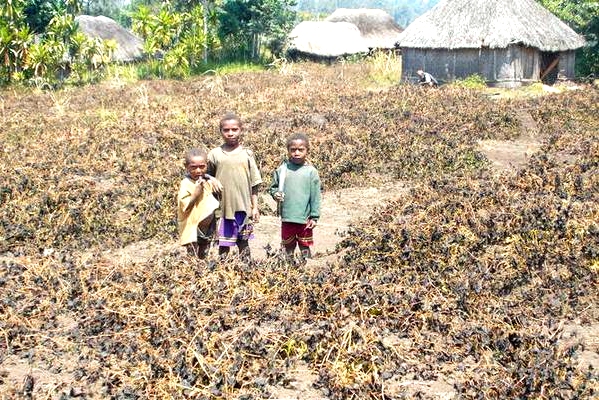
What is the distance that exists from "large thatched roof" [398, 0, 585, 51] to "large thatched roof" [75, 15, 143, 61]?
1708 centimetres

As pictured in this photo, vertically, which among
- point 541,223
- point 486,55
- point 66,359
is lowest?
point 66,359

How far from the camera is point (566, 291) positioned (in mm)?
4648

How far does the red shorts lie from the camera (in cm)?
549

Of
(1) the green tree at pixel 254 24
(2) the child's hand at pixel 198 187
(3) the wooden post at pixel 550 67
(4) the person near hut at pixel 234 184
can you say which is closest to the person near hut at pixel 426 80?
(3) the wooden post at pixel 550 67

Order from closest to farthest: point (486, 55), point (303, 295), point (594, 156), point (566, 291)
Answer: point (303, 295) → point (566, 291) → point (594, 156) → point (486, 55)

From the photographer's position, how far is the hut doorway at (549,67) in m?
22.9

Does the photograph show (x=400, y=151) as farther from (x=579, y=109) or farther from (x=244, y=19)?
(x=244, y=19)

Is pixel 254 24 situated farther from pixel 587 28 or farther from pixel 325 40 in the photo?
pixel 587 28

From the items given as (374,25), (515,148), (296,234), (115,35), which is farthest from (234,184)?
(374,25)

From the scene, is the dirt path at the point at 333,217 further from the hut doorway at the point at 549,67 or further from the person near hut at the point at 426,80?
the hut doorway at the point at 549,67

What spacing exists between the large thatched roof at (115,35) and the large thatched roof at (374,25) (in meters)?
11.9

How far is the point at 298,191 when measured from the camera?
5.36 m

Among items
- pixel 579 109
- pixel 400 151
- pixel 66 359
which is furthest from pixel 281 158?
pixel 579 109

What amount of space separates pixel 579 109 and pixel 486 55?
7737 millimetres
